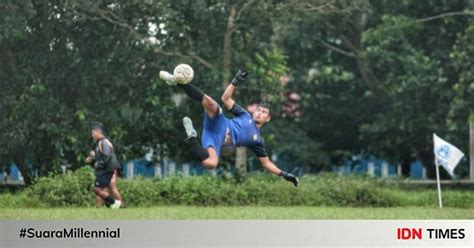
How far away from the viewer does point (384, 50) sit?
19.1 metres

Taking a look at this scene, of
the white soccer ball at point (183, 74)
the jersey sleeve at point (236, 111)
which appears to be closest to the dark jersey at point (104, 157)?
the jersey sleeve at point (236, 111)

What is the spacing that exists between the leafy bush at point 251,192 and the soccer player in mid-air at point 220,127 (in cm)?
358

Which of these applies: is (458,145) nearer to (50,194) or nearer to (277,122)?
(277,122)

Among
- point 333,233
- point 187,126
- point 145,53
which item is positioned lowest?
point 333,233

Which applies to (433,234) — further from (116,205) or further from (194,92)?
(116,205)

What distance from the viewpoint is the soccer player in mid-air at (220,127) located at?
1057cm

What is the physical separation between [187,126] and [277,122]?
976cm

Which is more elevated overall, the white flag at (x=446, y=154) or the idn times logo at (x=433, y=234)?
the white flag at (x=446, y=154)

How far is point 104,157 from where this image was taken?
42.6 feet

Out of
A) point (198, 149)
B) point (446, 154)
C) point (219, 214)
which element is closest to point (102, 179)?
point (219, 214)

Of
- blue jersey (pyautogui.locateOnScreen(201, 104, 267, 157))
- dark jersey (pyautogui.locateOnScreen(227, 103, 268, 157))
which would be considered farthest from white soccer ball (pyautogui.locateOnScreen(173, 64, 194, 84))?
dark jersey (pyautogui.locateOnScreen(227, 103, 268, 157))

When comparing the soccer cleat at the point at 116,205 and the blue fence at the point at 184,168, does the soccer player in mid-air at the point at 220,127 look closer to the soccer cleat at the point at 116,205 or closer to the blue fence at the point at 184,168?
the soccer cleat at the point at 116,205

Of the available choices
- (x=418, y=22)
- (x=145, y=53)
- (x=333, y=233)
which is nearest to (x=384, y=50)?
(x=418, y=22)

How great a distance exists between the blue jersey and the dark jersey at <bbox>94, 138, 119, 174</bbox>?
2.05 meters
